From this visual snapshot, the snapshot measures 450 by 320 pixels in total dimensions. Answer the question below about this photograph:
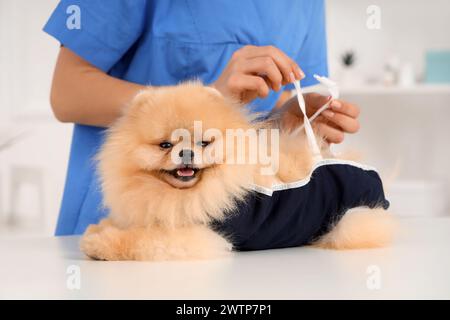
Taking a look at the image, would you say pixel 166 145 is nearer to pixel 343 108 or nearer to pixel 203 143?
pixel 203 143

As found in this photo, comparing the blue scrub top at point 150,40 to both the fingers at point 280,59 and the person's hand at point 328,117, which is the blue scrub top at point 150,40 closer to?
the person's hand at point 328,117

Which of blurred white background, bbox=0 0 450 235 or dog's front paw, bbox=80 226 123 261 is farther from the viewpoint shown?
blurred white background, bbox=0 0 450 235

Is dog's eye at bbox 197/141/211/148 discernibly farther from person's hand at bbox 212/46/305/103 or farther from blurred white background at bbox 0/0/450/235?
blurred white background at bbox 0/0/450/235

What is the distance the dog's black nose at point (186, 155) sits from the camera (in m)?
0.80

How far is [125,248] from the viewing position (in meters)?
0.85

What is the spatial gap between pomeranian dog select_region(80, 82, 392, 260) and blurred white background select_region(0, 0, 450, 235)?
2.76 metres

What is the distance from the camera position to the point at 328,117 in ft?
3.63

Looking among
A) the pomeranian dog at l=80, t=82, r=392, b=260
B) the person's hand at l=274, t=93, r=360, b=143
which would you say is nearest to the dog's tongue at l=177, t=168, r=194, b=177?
the pomeranian dog at l=80, t=82, r=392, b=260

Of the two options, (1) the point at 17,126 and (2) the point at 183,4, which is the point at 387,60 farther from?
(2) the point at 183,4

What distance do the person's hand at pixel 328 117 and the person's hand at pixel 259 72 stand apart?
147 millimetres

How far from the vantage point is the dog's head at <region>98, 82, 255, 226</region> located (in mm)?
823

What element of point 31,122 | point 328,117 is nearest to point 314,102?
point 328,117
